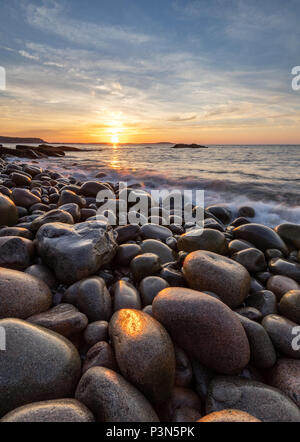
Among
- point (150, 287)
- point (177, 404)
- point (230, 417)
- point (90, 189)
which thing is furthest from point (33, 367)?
point (90, 189)

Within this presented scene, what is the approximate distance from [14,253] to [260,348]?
2309 millimetres

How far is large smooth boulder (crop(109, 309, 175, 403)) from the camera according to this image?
1.33 m

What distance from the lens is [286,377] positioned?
5.11 ft

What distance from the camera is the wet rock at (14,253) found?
229cm

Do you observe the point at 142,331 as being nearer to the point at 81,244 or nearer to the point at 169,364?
the point at 169,364

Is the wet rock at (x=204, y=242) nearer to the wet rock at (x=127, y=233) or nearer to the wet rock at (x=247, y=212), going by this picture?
the wet rock at (x=127, y=233)

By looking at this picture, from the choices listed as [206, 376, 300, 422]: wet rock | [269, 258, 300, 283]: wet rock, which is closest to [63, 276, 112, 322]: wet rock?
[206, 376, 300, 422]: wet rock

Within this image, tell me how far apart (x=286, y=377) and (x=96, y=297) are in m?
1.47

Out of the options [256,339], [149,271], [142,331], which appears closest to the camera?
[142,331]

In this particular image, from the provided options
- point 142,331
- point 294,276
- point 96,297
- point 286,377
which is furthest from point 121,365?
point 294,276

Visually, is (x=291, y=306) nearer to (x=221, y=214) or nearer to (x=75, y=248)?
(x=75, y=248)

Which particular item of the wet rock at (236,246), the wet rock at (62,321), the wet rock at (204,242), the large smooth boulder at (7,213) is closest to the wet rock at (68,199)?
the large smooth boulder at (7,213)

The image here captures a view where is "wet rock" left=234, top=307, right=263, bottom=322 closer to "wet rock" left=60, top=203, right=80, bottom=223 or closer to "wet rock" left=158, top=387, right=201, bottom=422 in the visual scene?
"wet rock" left=158, top=387, right=201, bottom=422

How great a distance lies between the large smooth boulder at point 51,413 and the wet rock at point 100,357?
0.29 m
